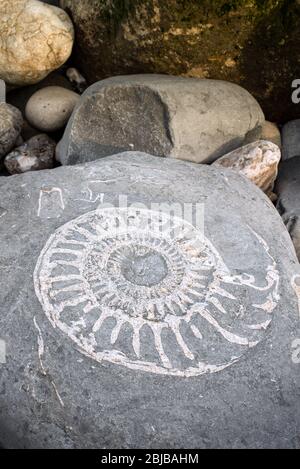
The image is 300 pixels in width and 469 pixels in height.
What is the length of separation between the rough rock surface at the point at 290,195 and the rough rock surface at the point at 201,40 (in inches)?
21.2

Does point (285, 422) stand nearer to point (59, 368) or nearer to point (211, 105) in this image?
point (59, 368)

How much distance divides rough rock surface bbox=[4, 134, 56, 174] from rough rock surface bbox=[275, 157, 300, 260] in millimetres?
1526

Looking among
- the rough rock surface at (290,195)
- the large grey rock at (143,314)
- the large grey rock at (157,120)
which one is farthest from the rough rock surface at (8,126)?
the rough rock surface at (290,195)

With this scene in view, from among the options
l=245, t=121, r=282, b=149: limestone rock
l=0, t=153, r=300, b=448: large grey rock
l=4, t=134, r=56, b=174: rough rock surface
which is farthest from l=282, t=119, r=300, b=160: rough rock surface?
l=4, t=134, r=56, b=174: rough rock surface

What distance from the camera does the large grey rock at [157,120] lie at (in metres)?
3.23

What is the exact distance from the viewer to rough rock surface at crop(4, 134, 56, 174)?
3.63 meters

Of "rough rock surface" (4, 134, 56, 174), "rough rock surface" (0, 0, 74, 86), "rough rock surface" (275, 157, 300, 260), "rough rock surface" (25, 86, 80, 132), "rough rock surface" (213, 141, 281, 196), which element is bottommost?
"rough rock surface" (4, 134, 56, 174)

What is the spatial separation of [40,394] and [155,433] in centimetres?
41

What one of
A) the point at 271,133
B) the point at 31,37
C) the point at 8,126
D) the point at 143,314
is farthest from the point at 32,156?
the point at 143,314

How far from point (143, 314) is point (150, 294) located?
0.37 feet

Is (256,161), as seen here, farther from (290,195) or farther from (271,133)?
(271,133)

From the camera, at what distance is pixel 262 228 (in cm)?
256

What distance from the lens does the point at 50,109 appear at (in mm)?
3738

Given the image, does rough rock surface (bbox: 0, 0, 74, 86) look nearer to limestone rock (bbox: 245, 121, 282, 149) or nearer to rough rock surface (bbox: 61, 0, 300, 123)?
rough rock surface (bbox: 61, 0, 300, 123)
